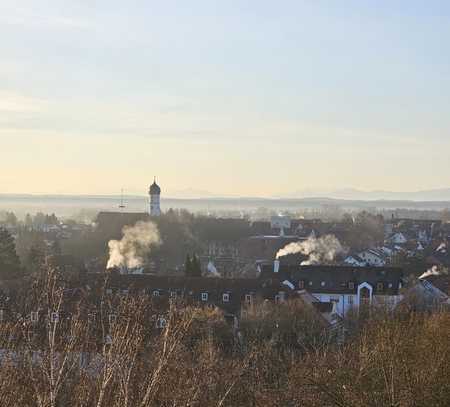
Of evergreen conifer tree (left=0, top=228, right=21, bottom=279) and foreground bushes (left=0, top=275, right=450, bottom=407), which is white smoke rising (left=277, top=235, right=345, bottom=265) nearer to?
evergreen conifer tree (left=0, top=228, right=21, bottom=279)

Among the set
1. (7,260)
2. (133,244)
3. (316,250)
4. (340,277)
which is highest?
(7,260)

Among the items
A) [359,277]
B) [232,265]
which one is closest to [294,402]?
[359,277]

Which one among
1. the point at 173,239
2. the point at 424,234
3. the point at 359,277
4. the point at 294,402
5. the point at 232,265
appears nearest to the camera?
the point at 294,402

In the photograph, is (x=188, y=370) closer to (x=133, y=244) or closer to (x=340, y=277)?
(x=340, y=277)

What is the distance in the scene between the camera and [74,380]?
1345 cm

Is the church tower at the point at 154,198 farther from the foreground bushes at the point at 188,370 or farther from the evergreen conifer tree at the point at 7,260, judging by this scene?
the foreground bushes at the point at 188,370

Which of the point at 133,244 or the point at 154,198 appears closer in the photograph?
the point at 133,244

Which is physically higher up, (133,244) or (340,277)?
(133,244)

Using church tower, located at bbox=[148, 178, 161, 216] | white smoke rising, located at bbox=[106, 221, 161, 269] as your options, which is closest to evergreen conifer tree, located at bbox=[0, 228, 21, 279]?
white smoke rising, located at bbox=[106, 221, 161, 269]

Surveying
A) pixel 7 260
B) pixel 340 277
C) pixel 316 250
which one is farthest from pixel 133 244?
pixel 340 277

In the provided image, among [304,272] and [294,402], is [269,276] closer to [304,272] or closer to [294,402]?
[304,272]

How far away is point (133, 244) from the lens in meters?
56.2

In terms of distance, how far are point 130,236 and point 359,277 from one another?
2348 centimetres

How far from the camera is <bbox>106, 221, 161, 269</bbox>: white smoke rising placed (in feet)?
170
